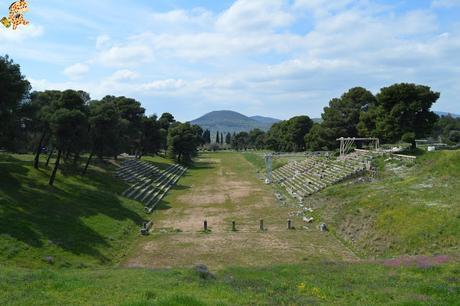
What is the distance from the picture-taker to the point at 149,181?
182ft

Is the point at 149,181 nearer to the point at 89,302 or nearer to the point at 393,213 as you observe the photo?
the point at 393,213

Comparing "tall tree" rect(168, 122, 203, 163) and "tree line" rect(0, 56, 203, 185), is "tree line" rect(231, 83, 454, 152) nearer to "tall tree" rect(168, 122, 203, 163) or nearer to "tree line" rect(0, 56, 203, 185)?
"tall tree" rect(168, 122, 203, 163)

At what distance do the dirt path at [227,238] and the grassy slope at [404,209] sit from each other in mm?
1981

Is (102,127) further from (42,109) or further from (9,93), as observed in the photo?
(9,93)

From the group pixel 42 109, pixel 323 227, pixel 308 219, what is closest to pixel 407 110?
pixel 308 219

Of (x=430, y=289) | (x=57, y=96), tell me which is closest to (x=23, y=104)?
(x=57, y=96)

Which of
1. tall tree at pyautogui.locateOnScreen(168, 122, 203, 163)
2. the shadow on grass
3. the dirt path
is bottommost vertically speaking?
the dirt path

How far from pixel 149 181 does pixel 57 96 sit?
54.1 feet

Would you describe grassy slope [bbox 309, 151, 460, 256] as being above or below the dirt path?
above

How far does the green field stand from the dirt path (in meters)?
0.09

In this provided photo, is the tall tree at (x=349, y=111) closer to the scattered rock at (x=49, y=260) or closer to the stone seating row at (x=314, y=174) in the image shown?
the stone seating row at (x=314, y=174)

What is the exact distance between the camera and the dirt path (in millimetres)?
24234

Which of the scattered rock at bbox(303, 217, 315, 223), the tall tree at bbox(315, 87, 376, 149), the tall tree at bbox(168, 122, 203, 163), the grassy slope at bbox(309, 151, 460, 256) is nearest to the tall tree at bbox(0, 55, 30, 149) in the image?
the scattered rock at bbox(303, 217, 315, 223)

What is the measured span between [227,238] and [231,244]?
5.70 feet
